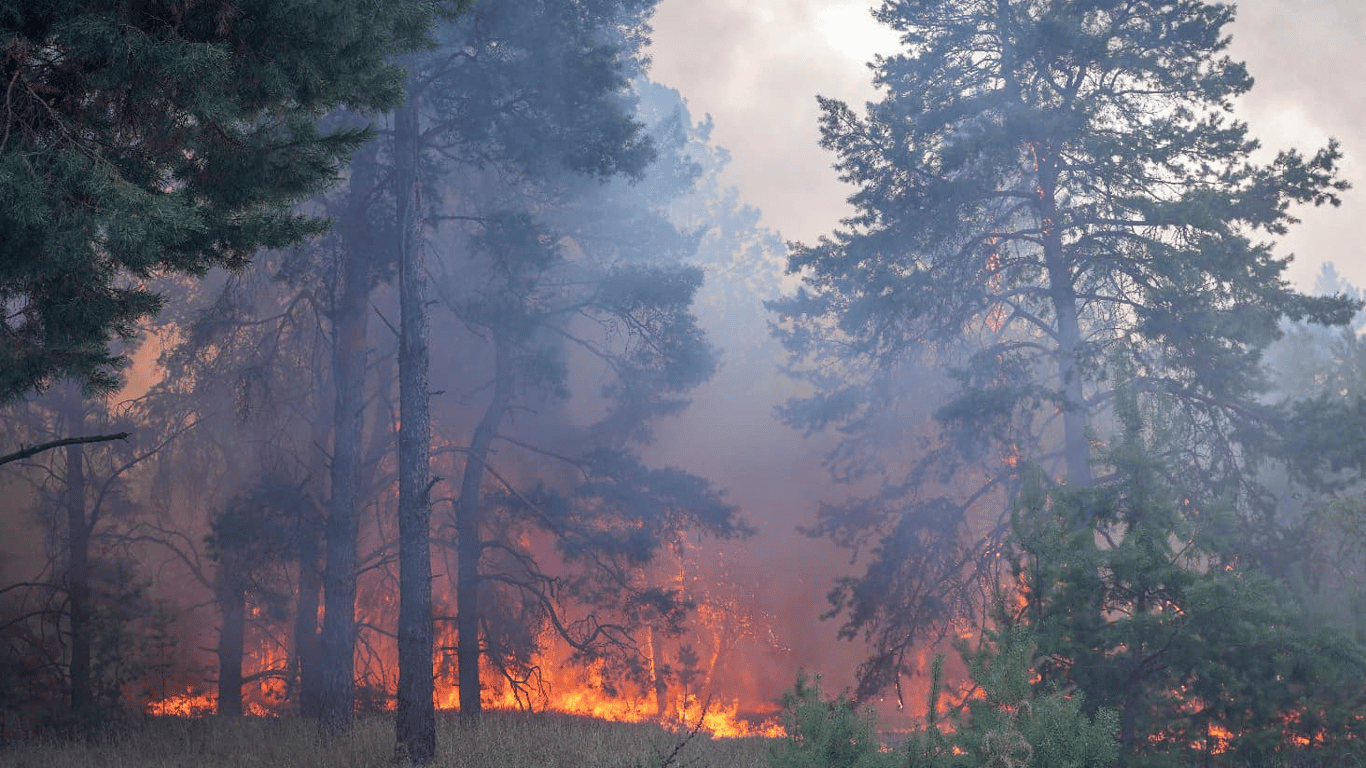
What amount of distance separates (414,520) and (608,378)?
16.8 m

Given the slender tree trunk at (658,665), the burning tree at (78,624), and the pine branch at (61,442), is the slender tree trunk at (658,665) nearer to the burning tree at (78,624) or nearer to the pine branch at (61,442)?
the burning tree at (78,624)

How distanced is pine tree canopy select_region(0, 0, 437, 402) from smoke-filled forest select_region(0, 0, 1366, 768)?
3 centimetres

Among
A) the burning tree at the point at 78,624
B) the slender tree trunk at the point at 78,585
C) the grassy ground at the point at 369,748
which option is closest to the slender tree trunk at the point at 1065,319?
the grassy ground at the point at 369,748

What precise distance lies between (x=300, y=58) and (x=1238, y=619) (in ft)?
29.1

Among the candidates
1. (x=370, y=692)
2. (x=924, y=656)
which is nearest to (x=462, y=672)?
(x=370, y=692)

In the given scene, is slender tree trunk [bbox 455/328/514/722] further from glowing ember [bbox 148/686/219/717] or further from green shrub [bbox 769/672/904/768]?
green shrub [bbox 769/672/904/768]

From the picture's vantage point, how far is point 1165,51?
15617 mm

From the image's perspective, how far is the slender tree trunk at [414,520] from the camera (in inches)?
469

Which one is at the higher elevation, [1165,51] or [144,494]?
[1165,51]

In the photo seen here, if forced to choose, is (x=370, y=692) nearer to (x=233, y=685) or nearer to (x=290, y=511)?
(x=233, y=685)

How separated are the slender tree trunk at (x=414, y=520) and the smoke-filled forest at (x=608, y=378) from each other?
0.05 meters

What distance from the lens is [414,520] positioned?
12648 millimetres

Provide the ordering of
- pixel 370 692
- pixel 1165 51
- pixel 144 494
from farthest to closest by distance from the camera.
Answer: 1. pixel 144 494
2. pixel 370 692
3. pixel 1165 51

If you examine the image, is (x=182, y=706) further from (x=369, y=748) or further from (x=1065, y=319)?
(x=1065, y=319)
